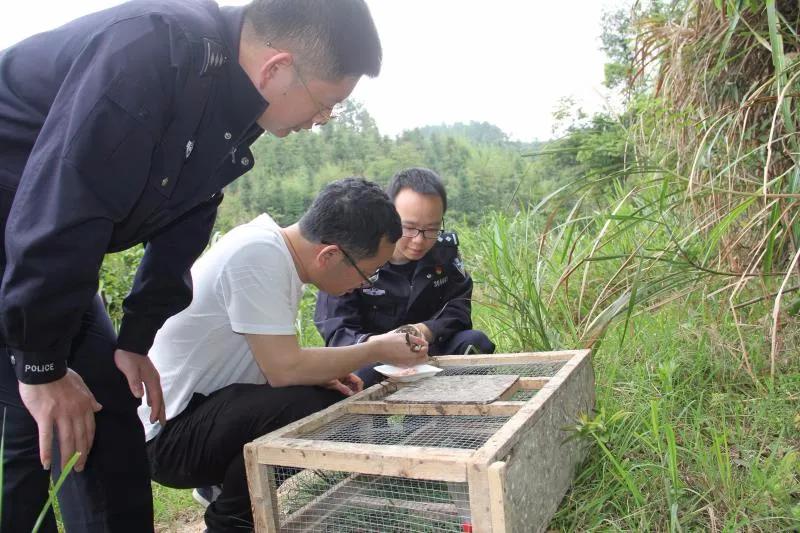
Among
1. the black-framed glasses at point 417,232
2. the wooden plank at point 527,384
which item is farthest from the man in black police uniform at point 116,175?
the black-framed glasses at point 417,232

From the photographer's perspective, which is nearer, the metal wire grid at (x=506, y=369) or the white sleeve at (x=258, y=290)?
the white sleeve at (x=258, y=290)

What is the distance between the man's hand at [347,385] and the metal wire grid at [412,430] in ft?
0.81

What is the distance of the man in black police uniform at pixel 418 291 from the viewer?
292 cm

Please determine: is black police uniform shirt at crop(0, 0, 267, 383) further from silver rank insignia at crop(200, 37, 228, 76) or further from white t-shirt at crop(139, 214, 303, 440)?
white t-shirt at crop(139, 214, 303, 440)

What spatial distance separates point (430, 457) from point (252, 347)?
2.54 feet

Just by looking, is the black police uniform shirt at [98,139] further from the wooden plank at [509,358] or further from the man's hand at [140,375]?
the wooden plank at [509,358]

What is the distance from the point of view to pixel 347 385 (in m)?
2.33

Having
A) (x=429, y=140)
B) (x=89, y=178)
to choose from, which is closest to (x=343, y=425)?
(x=89, y=178)

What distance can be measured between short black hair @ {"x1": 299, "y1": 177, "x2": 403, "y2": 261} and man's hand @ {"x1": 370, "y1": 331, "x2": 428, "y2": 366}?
316mm

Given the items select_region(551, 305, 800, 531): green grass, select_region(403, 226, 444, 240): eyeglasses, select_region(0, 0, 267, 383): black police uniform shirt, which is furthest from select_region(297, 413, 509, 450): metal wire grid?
select_region(403, 226, 444, 240): eyeglasses

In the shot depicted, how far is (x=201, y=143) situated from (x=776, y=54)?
1794 millimetres

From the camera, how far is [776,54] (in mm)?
2027

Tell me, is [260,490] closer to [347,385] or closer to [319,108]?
[347,385]

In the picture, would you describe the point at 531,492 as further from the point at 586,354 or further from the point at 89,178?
the point at 89,178
